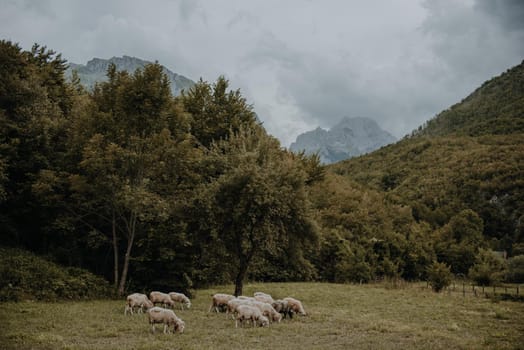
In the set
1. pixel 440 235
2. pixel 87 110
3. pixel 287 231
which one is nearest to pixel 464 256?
pixel 440 235

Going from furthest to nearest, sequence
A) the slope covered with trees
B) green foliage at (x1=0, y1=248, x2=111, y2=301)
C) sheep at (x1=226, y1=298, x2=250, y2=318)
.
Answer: the slope covered with trees, green foliage at (x1=0, y1=248, x2=111, y2=301), sheep at (x1=226, y1=298, x2=250, y2=318)

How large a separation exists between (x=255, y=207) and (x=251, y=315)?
9449mm

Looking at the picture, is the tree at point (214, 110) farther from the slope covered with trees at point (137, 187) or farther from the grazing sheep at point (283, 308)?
the grazing sheep at point (283, 308)

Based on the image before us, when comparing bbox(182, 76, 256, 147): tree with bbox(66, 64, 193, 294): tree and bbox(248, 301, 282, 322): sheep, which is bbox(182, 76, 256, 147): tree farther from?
bbox(248, 301, 282, 322): sheep

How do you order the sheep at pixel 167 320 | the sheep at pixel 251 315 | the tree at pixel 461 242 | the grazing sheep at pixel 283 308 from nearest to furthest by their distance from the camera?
the sheep at pixel 167 320
the sheep at pixel 251 315
the grazing sheep at pixel 283 308
the tree at pixel 461 242

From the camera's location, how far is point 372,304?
29.0 meters

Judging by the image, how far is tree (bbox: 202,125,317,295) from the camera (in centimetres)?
2655

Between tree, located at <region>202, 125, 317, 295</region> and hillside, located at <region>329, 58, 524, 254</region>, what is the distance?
232 feet

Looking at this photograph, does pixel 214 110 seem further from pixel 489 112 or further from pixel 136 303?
pixel 489 112

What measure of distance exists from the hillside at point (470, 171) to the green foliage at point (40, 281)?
260ft

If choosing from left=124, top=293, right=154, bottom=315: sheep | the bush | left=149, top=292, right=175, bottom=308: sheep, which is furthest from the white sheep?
the bush

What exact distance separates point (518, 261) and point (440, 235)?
1711 cm

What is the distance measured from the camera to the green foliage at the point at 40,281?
2227 cm

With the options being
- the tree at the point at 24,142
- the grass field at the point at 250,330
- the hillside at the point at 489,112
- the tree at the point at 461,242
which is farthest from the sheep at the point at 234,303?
the hillside at the point at 489,112
